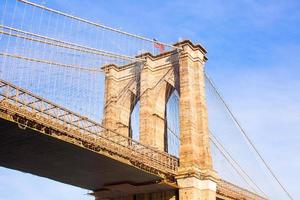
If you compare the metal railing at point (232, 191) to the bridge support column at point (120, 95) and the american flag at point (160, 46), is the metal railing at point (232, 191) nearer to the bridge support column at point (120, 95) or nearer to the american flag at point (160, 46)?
the bridge support column at point (120, 95)

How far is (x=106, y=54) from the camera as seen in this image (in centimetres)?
4334

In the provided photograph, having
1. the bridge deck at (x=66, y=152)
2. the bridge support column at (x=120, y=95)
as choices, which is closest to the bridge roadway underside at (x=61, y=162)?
the bridge deck at (x=66, y=152)

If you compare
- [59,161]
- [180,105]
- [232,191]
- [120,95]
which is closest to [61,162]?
[59,161]

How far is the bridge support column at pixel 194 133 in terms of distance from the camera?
130 ft

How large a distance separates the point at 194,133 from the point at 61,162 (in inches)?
520

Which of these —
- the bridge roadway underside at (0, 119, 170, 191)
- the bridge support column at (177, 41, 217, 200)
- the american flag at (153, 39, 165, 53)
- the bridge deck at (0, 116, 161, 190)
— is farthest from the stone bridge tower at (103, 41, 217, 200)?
the bridge deck at (0, 116, 161, 190)

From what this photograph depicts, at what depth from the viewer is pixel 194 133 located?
1657 inches

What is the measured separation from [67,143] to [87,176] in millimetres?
9509

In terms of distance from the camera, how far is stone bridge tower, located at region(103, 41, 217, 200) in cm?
4041

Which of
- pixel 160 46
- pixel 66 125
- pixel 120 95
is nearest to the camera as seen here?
pixel 66 125

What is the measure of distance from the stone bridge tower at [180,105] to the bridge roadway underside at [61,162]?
3484 mm

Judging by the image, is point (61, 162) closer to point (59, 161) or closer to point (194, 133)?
point (59, 161)

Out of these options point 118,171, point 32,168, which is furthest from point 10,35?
point 118,171

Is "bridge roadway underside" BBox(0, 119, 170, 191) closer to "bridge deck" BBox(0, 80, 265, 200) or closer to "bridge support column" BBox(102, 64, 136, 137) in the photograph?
"bridge deck" BBox(0, 80, 265, 200)
